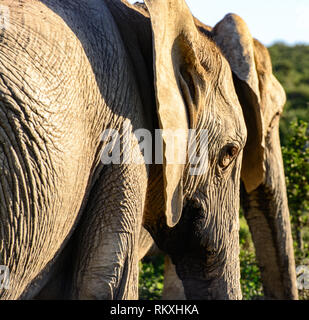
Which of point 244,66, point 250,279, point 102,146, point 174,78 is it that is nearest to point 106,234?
point 102,146

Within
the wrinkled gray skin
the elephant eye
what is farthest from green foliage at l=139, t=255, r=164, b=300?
the elephant eye

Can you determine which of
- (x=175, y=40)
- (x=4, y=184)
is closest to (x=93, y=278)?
(x=4, y=184)

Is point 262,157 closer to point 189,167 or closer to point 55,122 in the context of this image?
point 189,167

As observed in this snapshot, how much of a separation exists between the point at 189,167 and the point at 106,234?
0.46 metres

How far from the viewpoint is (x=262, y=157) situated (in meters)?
3.12

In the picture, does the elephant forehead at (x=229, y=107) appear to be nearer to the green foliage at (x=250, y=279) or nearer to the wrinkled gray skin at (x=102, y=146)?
the wrinkled gray skin at (x=102, y=146)

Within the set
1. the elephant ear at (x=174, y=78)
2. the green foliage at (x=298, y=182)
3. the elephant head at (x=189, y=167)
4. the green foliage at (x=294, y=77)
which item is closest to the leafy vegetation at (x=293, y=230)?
the green foliage at (x=298, y=182)

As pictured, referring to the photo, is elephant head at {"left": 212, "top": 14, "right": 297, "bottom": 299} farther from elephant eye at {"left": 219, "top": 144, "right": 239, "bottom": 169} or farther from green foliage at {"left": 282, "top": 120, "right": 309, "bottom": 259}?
green foliage at {"left": 282, "top": 120, "right": 309, "bottom": 259}

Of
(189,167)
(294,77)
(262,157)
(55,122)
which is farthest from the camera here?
(294,77)

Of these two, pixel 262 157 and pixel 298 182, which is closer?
pixel 262 157

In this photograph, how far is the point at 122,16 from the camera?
7.90 feet

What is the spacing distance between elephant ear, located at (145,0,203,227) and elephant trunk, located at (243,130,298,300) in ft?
3.13

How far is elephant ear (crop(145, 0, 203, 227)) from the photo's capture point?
7.29ft

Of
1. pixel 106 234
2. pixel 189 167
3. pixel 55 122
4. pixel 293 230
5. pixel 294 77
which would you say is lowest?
pixel 106 234
